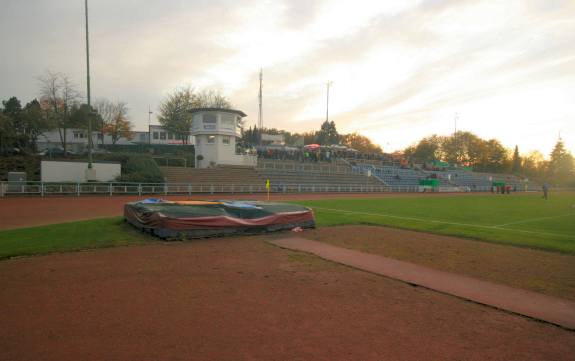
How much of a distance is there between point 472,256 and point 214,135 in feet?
117

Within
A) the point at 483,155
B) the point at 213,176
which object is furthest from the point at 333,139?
the point at 213,176

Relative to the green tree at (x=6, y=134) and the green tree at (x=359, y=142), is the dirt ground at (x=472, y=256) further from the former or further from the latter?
the green tree at (x=359, y=142)

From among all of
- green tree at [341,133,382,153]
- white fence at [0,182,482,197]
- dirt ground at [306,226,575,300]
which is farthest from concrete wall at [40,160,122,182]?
green tree at [341,133,382,153]

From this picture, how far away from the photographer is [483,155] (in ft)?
370

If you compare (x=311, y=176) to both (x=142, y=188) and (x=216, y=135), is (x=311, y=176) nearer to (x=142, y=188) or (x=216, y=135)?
(x=216, y=135)

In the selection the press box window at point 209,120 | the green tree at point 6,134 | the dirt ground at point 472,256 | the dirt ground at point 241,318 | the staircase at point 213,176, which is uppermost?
the press box window at point 209,120

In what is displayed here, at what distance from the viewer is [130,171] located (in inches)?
1238

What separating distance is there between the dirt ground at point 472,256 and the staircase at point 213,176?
79.3 feet

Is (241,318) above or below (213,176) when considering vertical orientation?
below

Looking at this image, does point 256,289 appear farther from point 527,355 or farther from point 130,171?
point 130,171

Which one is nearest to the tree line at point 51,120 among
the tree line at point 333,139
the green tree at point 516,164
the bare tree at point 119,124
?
the bare tree at point 119,124

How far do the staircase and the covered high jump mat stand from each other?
71.3 ft

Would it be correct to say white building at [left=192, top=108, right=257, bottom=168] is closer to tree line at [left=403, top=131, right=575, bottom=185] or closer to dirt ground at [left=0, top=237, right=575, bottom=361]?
dirt ground at [left=0, top=237, right=575, bottom=361]

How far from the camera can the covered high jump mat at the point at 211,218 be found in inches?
403
